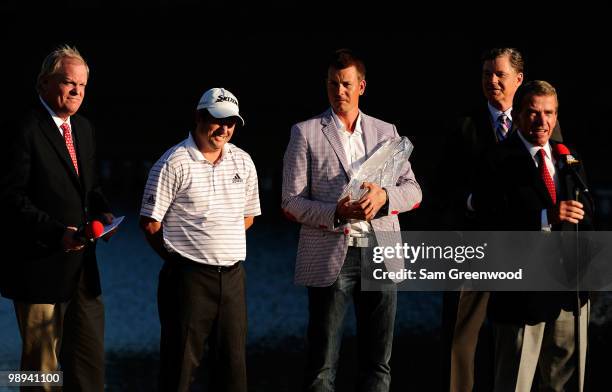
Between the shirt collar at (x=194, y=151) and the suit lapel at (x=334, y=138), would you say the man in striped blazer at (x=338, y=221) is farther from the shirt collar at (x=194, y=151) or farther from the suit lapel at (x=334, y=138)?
the shirt collar at (x=194, y=151)

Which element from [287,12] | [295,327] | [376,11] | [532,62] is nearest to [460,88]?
[532,62]

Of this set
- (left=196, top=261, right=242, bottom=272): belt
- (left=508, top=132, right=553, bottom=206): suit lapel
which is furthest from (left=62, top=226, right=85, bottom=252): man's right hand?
(left=508, top=132, right=553, bottom=206): suit lapel

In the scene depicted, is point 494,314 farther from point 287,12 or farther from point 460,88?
point 287,12

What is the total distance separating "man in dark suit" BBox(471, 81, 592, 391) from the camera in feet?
15.3

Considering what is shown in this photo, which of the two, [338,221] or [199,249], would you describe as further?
[338,221]

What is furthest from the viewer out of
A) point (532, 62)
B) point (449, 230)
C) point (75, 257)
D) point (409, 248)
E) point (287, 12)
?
point (287, 12)

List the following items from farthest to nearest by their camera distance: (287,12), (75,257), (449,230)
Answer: (287,12) < (449,230) < (75,257)

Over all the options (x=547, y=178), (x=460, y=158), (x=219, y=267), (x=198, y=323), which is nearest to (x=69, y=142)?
(x=219, y=267)

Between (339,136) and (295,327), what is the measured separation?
12.9 feet

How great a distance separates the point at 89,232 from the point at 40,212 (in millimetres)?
235

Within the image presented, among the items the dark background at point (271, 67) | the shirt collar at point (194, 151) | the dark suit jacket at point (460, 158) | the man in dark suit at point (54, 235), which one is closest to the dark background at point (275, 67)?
the dark background at point (271, 67)

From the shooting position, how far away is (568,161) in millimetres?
4504

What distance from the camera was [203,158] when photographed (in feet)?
15.9

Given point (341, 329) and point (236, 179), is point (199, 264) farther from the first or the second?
point (341, 329)
